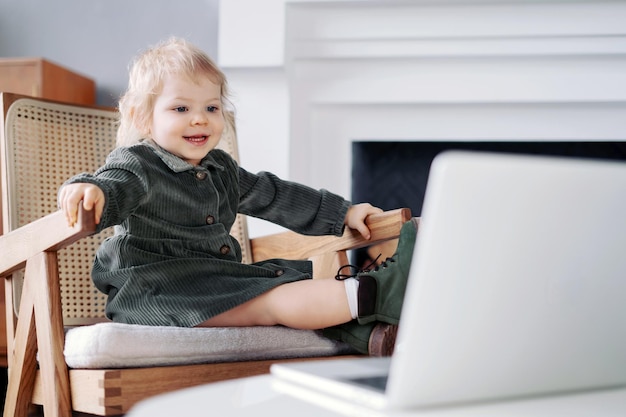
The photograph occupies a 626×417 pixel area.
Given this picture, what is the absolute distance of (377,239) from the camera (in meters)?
1.40

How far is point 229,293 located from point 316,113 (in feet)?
3.01

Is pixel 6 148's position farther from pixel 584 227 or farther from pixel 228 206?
pixel 584 227

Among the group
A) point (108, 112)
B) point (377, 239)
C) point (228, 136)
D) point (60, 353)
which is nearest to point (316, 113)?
point (228, 136)

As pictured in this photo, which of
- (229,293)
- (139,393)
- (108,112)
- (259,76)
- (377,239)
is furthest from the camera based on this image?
(259,76)

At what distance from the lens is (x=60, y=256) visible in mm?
1548

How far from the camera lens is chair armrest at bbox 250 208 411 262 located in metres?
1.36

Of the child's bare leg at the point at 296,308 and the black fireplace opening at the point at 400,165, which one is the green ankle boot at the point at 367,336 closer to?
the child's bare leg at the point at 296,308

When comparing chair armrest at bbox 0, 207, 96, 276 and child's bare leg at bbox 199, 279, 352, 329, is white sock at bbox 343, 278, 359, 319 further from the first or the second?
chair armrest at bbox 0, 207, 96, 276

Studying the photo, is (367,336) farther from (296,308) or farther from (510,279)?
(510,279)

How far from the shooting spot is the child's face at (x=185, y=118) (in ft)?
4.33

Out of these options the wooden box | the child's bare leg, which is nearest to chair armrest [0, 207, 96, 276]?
the child's bare leg

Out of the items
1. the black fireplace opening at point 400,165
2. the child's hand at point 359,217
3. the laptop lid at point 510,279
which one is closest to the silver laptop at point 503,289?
the laptop lid at point 510,279

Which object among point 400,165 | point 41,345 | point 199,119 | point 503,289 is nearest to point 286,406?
point 503,289

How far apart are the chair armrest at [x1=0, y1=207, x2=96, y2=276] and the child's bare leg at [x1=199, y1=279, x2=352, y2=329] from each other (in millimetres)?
256
